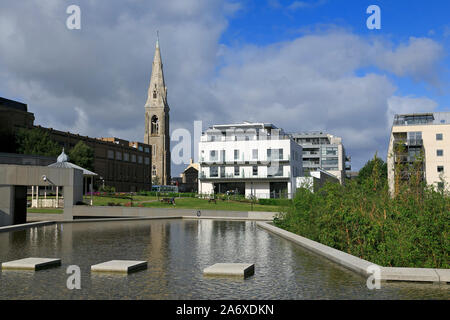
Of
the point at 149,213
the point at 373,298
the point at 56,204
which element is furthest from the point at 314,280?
the point at 56,204

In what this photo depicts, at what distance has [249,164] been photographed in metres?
73.1

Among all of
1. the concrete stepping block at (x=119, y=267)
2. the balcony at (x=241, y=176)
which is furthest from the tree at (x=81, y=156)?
the concrete stepping block at (x=119, y=267)

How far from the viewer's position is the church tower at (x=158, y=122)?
510ft

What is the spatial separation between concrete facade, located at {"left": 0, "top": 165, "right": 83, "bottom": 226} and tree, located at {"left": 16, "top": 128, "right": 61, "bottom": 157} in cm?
4370

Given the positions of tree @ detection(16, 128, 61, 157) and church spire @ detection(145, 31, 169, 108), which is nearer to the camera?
tree @ detection(16, 128, 61, 157)

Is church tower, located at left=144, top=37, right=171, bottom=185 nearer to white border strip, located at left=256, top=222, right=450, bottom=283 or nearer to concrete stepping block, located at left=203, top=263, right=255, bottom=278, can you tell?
white border strip, located at left=256, top=222, right=450, bottom=283

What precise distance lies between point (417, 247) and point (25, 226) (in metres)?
24.5

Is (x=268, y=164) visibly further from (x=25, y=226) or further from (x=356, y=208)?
(x=356, y=208)

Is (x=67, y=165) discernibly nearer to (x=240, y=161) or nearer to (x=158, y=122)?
(x=240, y=161)

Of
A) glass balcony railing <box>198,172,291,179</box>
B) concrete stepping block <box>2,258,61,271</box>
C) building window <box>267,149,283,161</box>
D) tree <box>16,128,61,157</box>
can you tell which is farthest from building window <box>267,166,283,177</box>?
concrete stepping block <box>2,258,61,271</box>

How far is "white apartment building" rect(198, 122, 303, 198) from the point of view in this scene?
71938mm

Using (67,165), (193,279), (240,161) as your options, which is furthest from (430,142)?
(193,279)

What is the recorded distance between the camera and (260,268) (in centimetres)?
1293

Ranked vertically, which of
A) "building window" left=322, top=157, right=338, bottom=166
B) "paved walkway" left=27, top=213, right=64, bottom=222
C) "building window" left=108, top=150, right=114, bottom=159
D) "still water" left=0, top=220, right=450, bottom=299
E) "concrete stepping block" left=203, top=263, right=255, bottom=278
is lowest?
"paved walkway" left=27, top=213, right=64, bottom=222
